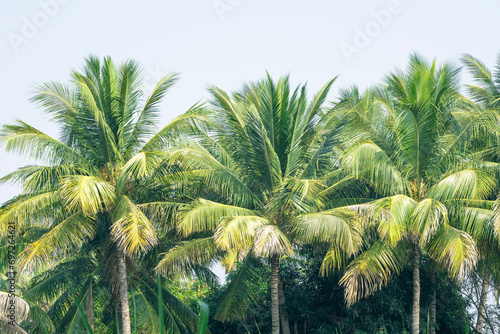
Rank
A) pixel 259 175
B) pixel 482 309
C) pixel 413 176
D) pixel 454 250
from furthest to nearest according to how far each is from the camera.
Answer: pixel 482 309, pixel 259 175, pixel 413 176, pixel 454 250

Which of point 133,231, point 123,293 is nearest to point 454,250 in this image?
point 133,231

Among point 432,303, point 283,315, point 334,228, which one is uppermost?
point 334,228

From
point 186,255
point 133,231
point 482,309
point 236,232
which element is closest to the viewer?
point 236,232

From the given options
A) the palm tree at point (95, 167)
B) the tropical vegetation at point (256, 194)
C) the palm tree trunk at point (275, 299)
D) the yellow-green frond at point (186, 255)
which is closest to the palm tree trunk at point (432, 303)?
the tropical vegetation at point (256, 194)

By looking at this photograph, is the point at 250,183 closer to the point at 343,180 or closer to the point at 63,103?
the point at 343,180

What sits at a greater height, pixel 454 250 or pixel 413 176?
pixel 413 176

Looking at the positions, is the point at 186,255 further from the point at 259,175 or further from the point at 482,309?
the point at 482,309

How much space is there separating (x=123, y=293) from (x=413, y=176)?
7410mm

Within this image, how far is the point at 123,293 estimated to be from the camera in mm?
13289

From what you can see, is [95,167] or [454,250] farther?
[95,167]

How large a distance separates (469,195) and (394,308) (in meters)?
4.27

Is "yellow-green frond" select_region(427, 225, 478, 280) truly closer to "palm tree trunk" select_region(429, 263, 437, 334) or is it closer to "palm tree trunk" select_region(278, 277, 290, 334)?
"palm tree trunk" select_region(429, 263, 437, 334)

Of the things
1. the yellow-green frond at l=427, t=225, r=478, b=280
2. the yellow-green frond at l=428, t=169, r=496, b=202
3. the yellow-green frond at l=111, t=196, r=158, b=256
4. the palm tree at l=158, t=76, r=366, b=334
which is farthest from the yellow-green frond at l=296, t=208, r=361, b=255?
the yellow-green frond at l=111, t=196, r=158, b=256

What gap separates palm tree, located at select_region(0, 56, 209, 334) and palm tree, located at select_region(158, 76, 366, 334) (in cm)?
86
